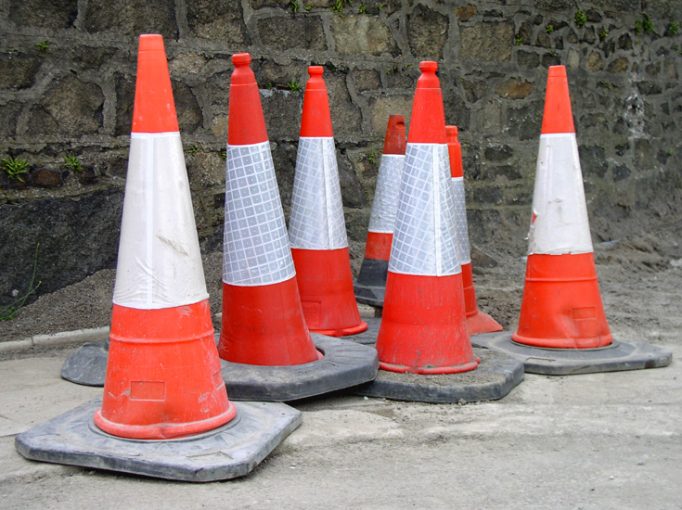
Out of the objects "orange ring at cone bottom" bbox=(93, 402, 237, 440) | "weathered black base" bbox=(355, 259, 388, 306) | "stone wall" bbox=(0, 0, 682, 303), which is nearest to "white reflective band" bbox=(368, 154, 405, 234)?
"weathered black base" bbox=(355, 259, 388, 306)

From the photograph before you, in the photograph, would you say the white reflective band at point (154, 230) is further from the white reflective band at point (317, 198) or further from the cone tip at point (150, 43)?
the white reflective band at point (317, 198)

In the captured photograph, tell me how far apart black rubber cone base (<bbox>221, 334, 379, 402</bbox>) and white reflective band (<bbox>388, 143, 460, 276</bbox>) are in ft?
1.35

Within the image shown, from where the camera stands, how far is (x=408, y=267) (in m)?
3.83

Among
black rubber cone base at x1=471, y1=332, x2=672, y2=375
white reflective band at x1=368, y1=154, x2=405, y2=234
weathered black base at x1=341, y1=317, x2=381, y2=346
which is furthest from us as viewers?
white reflective band at x1=368, y1=154, x2=405, y2=234

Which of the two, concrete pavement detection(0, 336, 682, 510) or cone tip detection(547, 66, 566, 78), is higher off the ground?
cone tip detection(547, 66, 566, 78)

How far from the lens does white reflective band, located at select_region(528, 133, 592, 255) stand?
434 cm

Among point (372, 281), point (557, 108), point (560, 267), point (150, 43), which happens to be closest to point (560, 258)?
point (560, 267)

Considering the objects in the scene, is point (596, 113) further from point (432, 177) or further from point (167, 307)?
point (167, 307)

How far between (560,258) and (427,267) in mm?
857

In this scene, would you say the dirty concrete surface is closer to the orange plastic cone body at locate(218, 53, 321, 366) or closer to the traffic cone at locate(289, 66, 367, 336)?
the orange plastic cone body at locate(218, 53, 321, 366)

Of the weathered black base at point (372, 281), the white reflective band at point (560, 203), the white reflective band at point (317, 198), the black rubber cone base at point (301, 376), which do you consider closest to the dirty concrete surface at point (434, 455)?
the black rubber cone base at point (301, 376)

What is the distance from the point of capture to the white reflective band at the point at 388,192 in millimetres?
4879

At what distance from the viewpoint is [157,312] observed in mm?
3016

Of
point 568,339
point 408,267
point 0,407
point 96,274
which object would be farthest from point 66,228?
point 568,339
